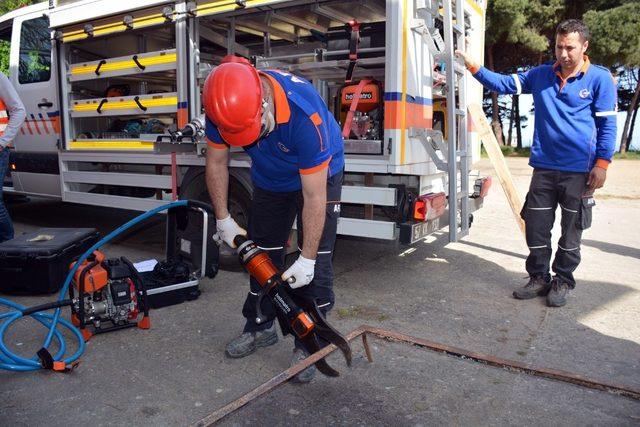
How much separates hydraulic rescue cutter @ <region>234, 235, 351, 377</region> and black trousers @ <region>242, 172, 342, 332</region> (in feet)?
0.32

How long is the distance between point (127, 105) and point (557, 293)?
4252 millimetres

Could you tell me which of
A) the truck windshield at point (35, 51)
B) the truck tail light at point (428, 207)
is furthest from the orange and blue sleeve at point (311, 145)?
the truck windshield at point (35, 51)

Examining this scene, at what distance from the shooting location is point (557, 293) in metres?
4.01

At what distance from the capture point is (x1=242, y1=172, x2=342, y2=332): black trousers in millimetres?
2830

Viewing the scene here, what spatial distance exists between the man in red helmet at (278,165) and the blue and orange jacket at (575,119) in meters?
1.96

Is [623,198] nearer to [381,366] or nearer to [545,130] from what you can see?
[545,130]

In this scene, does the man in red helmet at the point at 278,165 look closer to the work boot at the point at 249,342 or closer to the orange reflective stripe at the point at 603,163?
the work boot at the point at 249,342

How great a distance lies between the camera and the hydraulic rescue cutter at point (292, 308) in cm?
255

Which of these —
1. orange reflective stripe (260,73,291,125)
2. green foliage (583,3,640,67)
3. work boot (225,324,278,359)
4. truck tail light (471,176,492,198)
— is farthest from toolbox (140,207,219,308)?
green foliage (583,3,640,67)

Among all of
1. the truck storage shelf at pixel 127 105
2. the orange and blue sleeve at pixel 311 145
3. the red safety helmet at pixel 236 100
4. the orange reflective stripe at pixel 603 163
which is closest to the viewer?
the red safety helmet at pixel 236 100

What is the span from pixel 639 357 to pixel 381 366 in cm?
154

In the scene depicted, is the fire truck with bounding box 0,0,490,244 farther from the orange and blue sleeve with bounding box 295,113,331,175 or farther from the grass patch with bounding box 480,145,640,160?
the grass patch with bounding box 480,145,640,160

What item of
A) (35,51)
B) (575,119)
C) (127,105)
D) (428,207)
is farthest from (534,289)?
(35,51)

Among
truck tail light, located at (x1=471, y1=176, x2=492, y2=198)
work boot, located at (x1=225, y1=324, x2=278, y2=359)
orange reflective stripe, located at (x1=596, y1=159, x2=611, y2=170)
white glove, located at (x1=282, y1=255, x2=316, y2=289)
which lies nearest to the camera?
white glove, located at (x1=282, y1=255, x2=316, y2=289)
